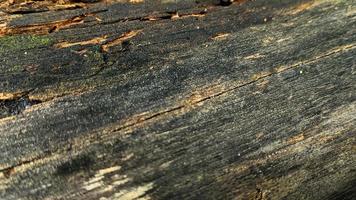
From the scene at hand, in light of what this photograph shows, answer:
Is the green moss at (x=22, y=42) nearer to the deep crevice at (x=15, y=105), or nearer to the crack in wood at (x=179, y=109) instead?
the deep crevice at (x=15, y=105)

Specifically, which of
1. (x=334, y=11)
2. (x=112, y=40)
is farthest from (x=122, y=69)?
(x=334, y=11)

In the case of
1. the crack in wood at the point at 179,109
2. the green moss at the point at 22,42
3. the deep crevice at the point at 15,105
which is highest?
the green moss at the point at 22,42

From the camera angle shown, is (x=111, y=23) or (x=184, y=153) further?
(x=111, y=23)

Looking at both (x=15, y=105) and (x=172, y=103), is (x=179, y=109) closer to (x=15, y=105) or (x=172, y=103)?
(x=172, y=103)

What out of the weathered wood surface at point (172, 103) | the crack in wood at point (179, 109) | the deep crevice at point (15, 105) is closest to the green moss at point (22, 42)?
the weathered wood surface at point (172, 103)

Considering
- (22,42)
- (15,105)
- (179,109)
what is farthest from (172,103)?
(22,42)

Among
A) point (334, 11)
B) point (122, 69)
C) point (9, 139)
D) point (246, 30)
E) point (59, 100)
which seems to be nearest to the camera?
point (9, 139)

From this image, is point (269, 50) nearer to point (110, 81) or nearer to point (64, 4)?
point (110, 81)
